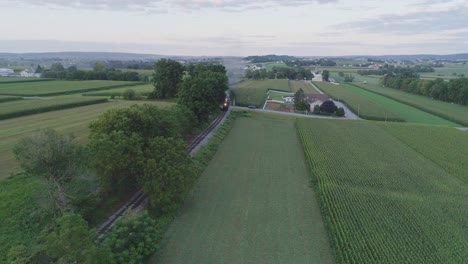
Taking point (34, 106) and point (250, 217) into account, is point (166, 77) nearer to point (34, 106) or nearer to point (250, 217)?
point (34, 106)

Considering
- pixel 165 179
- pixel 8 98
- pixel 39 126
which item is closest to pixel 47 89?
pixel 8 98

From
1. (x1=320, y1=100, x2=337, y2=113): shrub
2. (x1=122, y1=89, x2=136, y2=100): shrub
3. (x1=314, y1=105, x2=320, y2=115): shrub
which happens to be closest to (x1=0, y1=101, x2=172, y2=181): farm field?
(x1=122, y1=89, x2=136, y2=100): shrub

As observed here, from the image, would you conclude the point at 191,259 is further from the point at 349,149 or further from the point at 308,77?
the point at 308,77

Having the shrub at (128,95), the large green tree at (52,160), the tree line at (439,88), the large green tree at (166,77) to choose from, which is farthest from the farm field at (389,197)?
the tree line at (439,88)

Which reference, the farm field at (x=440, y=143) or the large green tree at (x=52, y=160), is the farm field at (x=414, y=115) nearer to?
the farm field at (x=440, y=143)

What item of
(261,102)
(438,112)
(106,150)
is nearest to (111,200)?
(106,150)

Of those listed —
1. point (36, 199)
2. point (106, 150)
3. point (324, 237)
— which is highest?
point (106, 150)
